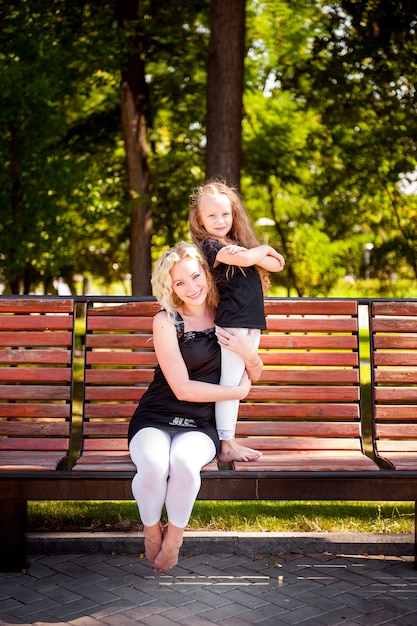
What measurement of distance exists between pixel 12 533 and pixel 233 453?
1.19 m

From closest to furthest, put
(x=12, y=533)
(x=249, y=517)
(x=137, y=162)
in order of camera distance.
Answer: (x=12, y=533) < (x=249, y=517) < (x=137, y=162)

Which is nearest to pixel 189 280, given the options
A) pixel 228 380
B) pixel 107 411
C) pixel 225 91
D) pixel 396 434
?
pixel 228 380

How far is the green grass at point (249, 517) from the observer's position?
5.13 meters

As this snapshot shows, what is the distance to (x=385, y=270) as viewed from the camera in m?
14.6

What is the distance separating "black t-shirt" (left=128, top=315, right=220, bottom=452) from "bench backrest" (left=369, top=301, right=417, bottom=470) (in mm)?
1108

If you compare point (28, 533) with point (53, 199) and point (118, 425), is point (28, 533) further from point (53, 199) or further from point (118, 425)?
point (53, 199)

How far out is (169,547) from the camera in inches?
152

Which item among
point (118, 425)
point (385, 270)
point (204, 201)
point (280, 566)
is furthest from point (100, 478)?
point (385, 270)

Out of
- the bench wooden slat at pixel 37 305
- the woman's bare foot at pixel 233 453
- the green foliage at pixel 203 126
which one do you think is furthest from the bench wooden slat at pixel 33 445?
the green foliage at pixel 203 126

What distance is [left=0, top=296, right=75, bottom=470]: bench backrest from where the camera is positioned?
4898mm

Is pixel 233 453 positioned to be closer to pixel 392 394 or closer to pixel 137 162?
pixel 392 394

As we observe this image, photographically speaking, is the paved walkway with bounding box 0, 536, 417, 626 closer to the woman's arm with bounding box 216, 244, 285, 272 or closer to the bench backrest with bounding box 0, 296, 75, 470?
the bench backrest with bounding box 0, 296, 75, 470

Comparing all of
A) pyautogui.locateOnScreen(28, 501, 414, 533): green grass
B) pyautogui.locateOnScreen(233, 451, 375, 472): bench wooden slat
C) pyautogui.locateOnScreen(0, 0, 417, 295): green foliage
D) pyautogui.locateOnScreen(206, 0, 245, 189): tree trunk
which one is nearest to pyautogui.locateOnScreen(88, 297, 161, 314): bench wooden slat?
pyautogui.locateOnScreen(233, 451, 375, 472): bench wooden slat

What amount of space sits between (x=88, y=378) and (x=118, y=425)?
31 cm
